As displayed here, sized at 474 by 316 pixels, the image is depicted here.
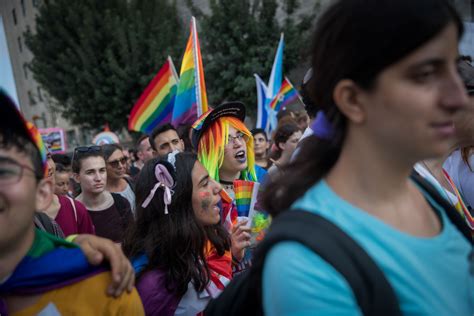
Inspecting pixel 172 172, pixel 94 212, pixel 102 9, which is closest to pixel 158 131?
pixel 94 212

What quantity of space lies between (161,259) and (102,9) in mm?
18039

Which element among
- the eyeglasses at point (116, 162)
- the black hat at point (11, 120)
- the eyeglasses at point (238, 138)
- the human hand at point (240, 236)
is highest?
the black hat at point (11, 120)

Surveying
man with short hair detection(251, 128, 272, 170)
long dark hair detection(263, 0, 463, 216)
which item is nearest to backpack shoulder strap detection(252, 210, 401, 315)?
long dark hair detection(263, 0, 463, 216)

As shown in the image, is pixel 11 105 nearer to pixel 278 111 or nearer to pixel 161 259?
pixel 161 259

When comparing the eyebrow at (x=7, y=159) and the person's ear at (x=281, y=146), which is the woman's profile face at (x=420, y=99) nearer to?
the eyebrow at (x=7, y=159)

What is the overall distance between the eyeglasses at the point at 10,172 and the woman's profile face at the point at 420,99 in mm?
1050

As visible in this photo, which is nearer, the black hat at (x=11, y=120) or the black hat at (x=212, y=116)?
the black hat at (x=11, y=120)

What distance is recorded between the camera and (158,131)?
226 inches

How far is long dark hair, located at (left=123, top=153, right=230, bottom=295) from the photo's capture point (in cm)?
232

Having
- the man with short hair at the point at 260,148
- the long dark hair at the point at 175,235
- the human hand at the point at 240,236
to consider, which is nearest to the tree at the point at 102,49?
the man with short hair at the point at 260,148

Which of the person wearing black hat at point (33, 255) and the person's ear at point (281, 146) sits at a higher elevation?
the person wearing black hat at point (33, 255)

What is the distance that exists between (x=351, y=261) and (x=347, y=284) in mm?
52

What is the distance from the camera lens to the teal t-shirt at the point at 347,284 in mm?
1030

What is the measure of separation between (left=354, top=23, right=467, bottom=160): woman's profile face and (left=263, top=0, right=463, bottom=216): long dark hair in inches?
1.0
